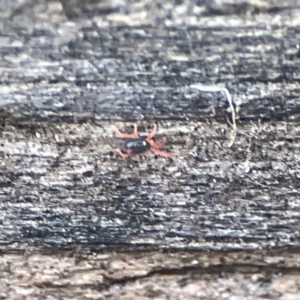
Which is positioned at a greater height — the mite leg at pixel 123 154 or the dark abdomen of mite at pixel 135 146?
the dark abdomen of mite at pixel 135 146

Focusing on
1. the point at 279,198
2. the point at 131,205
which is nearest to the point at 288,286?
Answer: the point at 279,198

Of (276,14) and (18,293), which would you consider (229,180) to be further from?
(18,293)

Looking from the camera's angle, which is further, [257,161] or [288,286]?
[288,286]

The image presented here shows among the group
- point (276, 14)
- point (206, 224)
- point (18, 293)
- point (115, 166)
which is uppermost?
point (276, 14)

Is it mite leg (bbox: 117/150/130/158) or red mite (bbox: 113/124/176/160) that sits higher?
red mite (bbox: 113/124/176/160)
